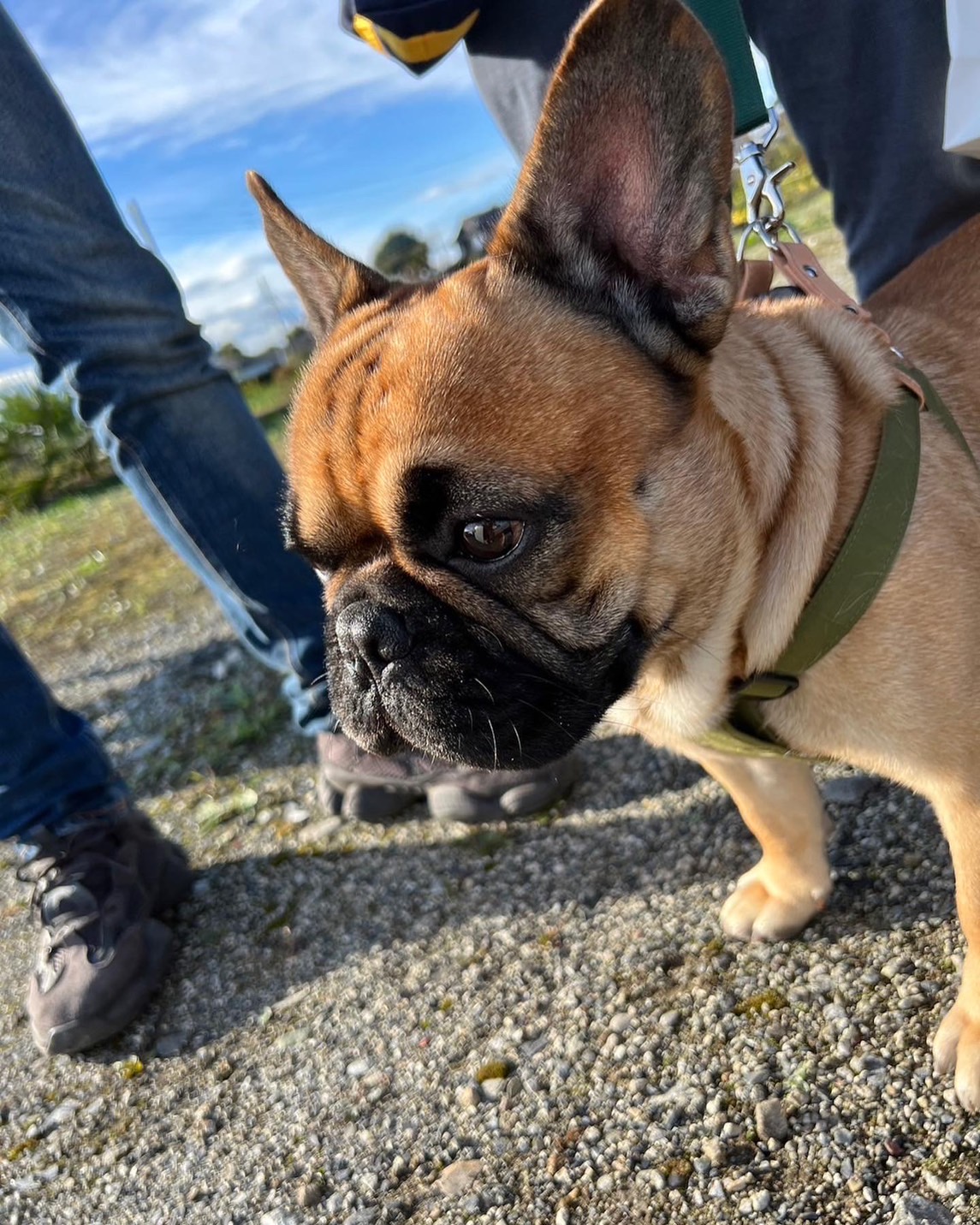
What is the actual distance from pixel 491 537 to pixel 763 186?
1482mm

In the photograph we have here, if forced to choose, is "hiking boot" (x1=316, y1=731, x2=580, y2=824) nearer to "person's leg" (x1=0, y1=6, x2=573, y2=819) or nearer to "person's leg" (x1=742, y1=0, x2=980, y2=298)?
"person's leg" (x1=0, y1=6, x2=573, y2=819)

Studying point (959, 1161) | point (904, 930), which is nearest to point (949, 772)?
point (904, 930)

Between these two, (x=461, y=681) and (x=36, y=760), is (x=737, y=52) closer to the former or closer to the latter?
(x=461, y=681)

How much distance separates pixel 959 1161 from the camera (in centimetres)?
161

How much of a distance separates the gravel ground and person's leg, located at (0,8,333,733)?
84 centimetres

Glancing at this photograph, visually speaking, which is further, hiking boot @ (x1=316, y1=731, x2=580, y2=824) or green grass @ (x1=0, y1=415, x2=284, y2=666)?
green grass @ (x1=0, y1=415, x2=284, y2=666)

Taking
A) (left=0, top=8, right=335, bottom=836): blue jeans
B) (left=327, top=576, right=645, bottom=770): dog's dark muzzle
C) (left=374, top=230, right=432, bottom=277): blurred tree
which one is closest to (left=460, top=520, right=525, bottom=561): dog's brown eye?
(left=327, top=576, right=645, bottom=770): dog's dark muzzle

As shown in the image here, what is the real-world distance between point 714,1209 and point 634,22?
2.09 meters

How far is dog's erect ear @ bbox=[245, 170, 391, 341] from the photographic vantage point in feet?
7.66

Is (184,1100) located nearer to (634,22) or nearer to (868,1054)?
(868,1054)

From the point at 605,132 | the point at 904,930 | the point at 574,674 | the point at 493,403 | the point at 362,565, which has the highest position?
the point at 605,132

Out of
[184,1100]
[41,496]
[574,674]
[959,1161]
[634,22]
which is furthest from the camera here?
[41,496]

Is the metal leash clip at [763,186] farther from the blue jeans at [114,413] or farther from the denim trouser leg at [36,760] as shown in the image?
the denim trouser leg at [36,760]

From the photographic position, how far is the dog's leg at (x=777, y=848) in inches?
88.0
